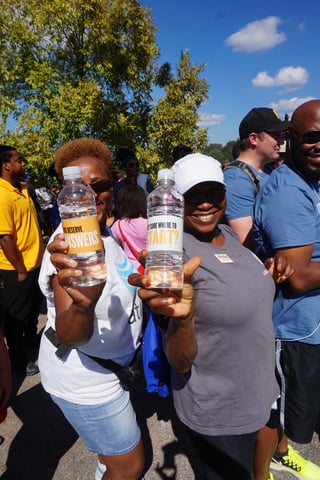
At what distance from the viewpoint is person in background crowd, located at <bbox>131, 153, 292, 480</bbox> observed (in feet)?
4.61

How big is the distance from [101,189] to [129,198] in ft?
5.71

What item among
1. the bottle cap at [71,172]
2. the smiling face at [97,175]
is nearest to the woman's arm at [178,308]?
the bottle cap at [71,172]

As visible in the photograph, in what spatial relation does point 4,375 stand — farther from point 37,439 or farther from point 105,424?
point 37,439

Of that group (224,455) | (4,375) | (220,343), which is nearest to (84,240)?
(220,343)

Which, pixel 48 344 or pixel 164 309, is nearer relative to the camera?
pixel 164 309

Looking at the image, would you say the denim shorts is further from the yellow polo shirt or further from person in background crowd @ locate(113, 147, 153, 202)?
person in background crowd @ locate(113, 147, 153, 202)

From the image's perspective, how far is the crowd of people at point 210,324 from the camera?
1.33m

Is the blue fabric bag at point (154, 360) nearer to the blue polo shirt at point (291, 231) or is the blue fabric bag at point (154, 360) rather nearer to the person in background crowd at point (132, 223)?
the blue polo shirt at point (291, 231)

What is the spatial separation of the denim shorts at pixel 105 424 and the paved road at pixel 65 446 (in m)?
1.03

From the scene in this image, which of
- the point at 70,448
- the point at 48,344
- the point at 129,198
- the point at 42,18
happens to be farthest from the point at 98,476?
the point at 42,18

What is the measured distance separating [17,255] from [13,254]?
0.06 m

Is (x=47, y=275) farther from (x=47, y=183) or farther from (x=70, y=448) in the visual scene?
(x=47, y=183)

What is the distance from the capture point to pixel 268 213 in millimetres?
1739

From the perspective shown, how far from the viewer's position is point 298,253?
1661 millimetres
